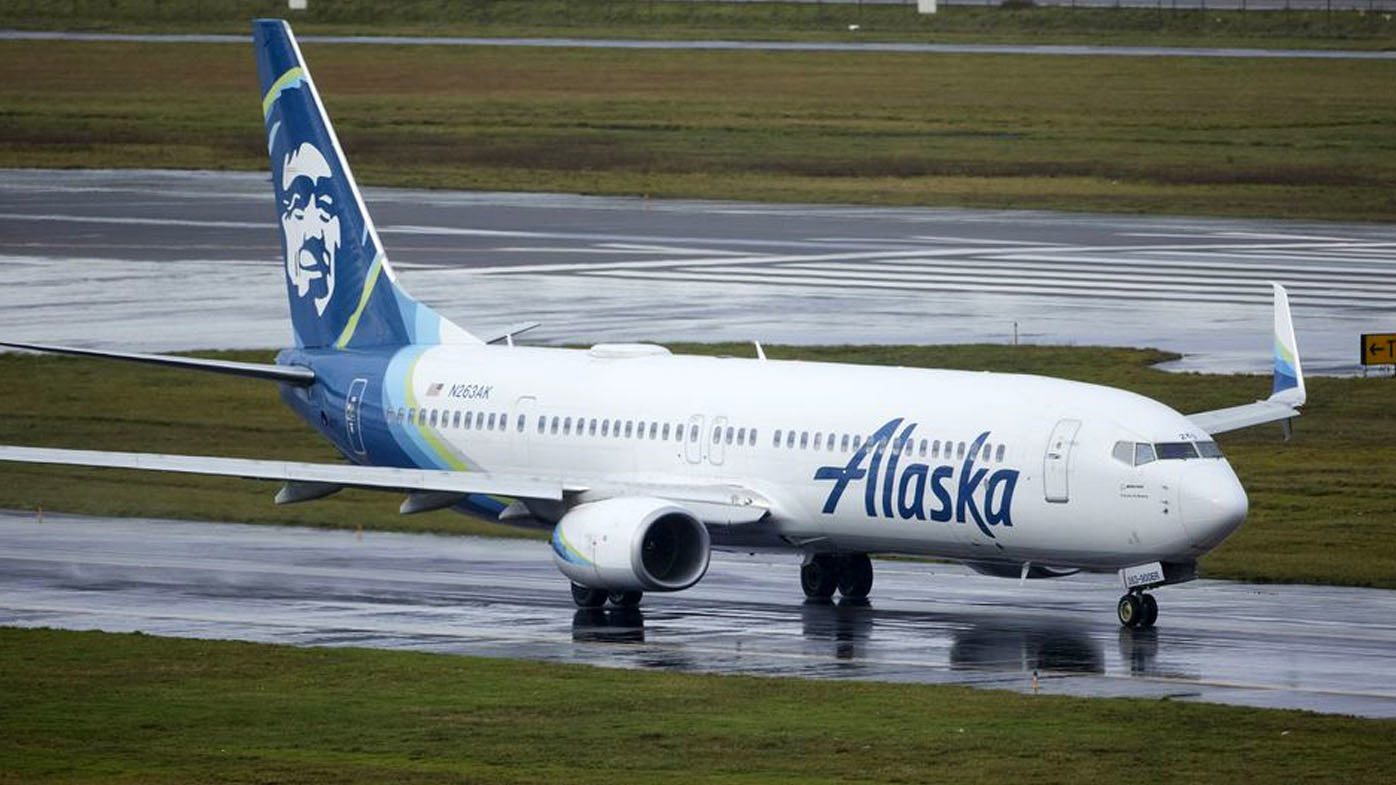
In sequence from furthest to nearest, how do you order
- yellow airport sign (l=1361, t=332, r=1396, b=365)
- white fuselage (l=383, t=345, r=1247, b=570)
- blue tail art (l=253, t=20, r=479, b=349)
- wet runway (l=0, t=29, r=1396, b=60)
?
wet runway (l=0, t=29, r=1396, b=60) → yellow airport sign (l=1361, t=332, r=1396, b=365) → blue tail art (l=253, t=20, r=479, b=349) → white fuselage (l=383, t=345, r=1247, b=570)

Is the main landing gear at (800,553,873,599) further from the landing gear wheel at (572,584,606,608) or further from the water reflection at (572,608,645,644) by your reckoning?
the landing gear wheel at (572,584,606,608)

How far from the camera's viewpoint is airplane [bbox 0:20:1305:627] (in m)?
38.5

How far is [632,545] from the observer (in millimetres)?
39781

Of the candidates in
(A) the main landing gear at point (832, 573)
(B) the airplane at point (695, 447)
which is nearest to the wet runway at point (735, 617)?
(A) the main landing gear at point (832, 573)

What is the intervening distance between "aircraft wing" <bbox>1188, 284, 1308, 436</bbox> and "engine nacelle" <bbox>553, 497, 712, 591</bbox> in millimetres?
8548

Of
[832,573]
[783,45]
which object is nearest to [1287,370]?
[832,573]

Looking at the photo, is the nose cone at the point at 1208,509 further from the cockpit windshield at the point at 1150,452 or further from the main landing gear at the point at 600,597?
the main landing gear at the point at 600,597

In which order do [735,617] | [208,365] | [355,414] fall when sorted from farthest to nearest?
[355,414]
[208,365]
[735,617]

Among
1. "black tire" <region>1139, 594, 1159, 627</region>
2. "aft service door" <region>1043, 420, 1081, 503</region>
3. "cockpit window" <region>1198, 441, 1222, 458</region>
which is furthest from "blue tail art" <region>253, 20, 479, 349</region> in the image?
"cockpit window" <region>1198, 441, 1222, 458</region>

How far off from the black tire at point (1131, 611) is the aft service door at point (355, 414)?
13776 millimetres

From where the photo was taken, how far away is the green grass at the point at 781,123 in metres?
105

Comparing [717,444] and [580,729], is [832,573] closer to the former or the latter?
[717,444]

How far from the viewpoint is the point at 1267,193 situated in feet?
331

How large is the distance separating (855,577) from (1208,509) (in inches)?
278
